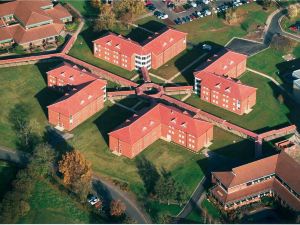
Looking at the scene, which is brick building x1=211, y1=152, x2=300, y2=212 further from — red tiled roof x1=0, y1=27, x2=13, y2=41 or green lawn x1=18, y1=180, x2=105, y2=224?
red tiled roof x1=0, y1=27, x2=13, y2=41

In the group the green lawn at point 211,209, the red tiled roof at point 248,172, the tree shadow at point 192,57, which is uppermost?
the tree shadow at point 192,57

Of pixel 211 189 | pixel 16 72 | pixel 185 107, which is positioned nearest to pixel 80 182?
pixel 211 189

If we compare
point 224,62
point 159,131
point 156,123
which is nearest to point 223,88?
point 224,62

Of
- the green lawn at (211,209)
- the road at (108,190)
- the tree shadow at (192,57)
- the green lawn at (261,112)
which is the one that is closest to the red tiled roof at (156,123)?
the road at (108,190)

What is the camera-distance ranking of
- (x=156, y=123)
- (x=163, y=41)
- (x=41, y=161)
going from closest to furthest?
(x=41, y=161) < (x=156, y=123) < (x=163, y=41)

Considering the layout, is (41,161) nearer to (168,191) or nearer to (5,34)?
(168,191)

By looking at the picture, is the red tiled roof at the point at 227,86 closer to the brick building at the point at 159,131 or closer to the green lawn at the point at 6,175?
the brick building at the point at 159,131

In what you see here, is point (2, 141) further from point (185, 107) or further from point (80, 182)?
point (185, 107)
